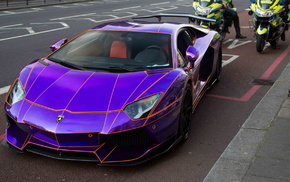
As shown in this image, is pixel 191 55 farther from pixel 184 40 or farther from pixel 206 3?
pixel 206 3

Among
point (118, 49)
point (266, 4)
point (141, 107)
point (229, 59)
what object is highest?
point (266, 4)

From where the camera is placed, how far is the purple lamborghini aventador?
13.6 feet

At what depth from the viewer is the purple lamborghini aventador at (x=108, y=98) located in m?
4.14

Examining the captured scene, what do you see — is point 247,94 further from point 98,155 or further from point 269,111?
point 98,155

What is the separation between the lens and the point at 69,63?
524 centimetres

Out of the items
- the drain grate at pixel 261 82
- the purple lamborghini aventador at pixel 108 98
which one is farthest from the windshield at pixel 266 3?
the purple lamborghini aventador at pixel 108 98

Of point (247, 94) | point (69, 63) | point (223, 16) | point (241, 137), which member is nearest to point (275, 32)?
point (223, 16)

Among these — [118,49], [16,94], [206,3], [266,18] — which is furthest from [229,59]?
[16,94]

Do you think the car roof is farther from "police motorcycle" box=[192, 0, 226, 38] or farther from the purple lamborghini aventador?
"police motorcycle" box=[192, 0, 226, 38]

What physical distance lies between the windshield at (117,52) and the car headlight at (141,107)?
0.73m

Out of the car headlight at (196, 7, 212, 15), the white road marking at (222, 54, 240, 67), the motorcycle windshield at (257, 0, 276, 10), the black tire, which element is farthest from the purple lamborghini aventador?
the car headlight at (196, 7, 212, 15)

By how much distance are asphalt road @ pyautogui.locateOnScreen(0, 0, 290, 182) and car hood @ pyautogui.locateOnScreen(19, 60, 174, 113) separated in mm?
610

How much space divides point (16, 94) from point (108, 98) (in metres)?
1.04

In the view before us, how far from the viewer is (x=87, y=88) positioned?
180 inches
